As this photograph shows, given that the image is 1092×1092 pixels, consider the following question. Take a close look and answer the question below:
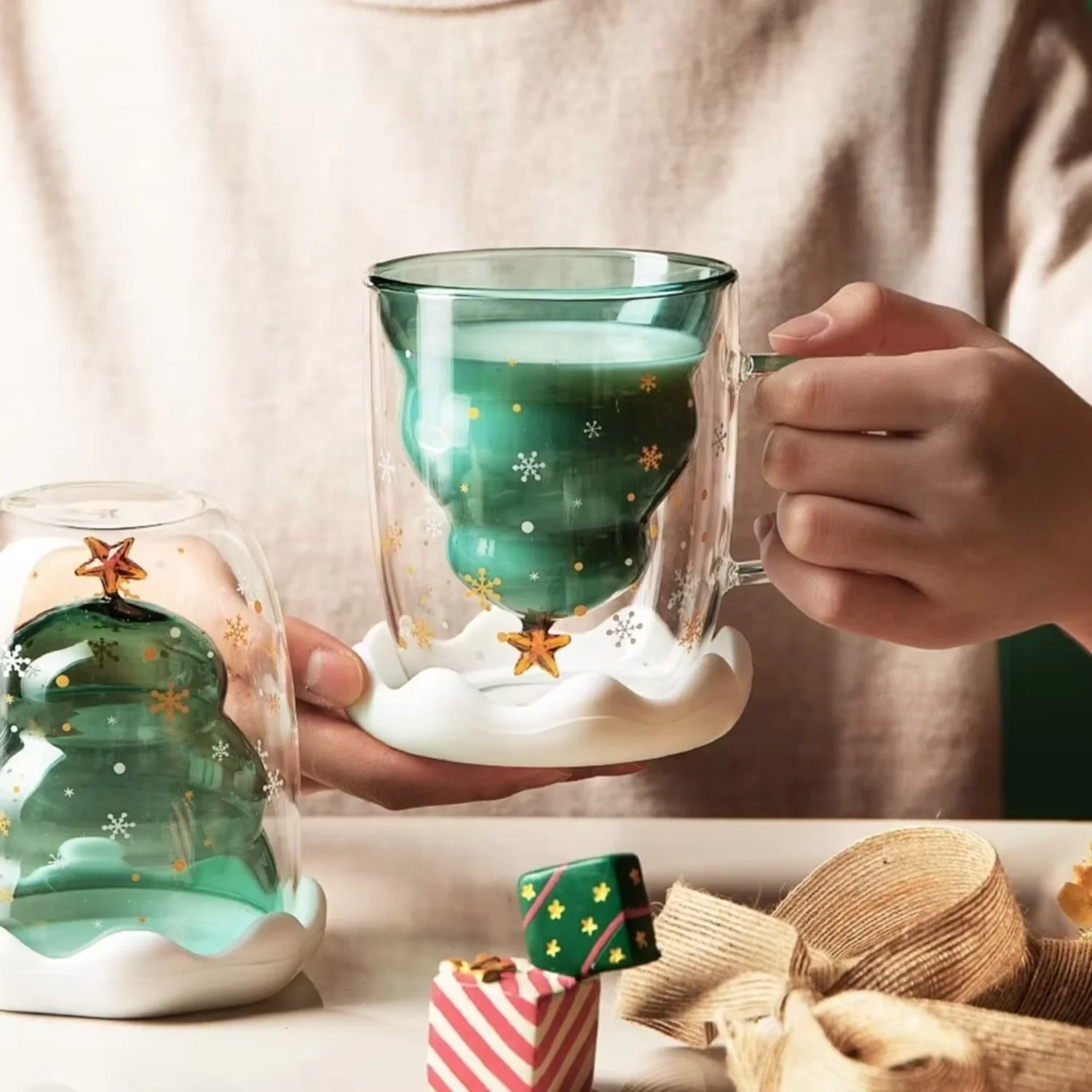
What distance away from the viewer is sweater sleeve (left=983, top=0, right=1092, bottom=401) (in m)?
0.84

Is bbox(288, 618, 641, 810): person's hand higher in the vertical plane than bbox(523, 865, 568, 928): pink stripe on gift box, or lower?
lower

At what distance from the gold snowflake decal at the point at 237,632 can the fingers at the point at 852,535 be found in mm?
178

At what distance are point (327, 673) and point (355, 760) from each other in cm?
6

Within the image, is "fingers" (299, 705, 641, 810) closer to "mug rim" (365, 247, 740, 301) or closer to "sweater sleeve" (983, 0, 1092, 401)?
"mug rim" (365, 247, 740, 301)

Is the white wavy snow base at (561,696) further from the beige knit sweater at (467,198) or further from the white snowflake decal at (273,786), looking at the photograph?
the beige knit sweater at (467,198)

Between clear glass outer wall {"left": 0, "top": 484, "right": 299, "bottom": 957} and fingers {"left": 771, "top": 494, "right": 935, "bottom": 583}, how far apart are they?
0.61 feet

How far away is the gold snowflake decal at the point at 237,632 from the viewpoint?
468 millimetres

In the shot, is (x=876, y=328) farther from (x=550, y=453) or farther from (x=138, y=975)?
(x=138, y=975)

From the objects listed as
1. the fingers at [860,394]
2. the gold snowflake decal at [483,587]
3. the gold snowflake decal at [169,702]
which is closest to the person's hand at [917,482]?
the fingers at [860,394]

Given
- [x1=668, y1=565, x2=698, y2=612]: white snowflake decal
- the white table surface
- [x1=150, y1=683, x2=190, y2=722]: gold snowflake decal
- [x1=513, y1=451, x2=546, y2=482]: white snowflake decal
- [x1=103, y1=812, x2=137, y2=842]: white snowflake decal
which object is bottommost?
the white table surface

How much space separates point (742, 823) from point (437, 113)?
0.45 metres

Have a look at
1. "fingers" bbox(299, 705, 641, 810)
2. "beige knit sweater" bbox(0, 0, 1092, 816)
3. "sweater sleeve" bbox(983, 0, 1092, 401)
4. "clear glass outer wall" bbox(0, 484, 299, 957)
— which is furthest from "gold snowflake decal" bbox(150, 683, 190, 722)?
"sweater sleeve" bbox(983, 0, 1092, 401)

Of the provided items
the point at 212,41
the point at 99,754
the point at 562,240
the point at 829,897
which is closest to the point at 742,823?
the point at 829,897

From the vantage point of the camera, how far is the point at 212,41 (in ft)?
2.85
